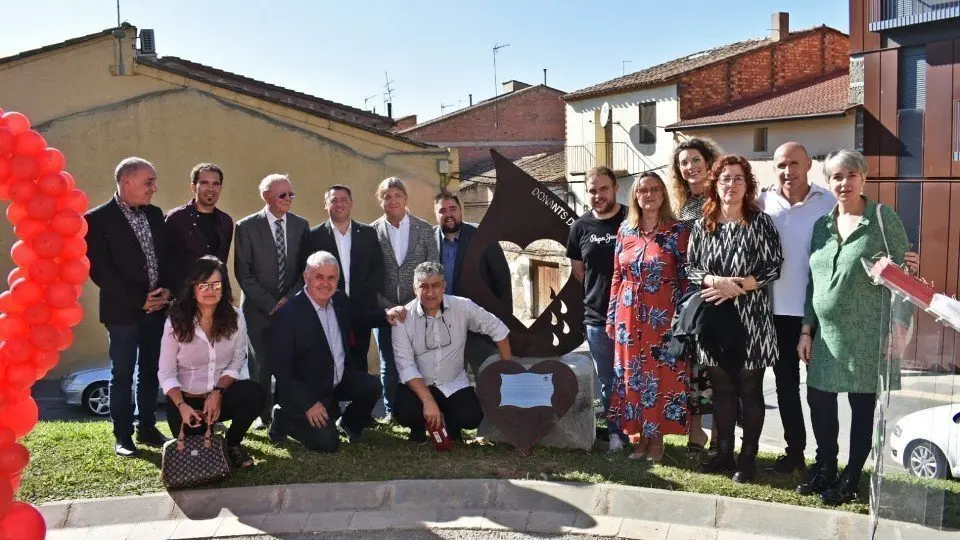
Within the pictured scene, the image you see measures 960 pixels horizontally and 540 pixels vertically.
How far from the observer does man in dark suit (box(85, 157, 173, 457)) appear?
6062 mm

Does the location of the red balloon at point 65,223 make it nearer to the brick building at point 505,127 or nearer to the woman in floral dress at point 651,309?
the woman in floral dress at point 651,309

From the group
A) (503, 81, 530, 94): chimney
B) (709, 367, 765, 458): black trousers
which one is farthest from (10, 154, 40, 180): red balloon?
(503, 81, 530, 94): chimney

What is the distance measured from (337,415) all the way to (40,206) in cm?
261

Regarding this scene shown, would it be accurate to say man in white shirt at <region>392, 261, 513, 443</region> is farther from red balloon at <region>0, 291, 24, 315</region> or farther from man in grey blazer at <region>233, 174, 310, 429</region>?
red balloon at <region>0, 291, 24, 315</region>

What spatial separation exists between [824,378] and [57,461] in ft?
15.9

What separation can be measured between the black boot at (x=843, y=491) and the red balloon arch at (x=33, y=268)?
4181 mm

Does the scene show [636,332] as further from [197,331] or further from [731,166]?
[197,331]

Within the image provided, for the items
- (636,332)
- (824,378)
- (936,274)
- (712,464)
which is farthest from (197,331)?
(936,274)

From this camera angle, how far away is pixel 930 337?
403 centimetres

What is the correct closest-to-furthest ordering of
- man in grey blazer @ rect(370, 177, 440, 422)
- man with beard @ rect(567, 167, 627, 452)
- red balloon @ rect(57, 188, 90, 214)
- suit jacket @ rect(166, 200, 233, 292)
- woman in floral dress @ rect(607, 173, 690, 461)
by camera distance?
red balloon @ rect(57, 188, 90, 214) → woman in floral dress @ rect(607, 173, 690, 461) → man with beard @ rect(567, 167, 627, 452) → suit jacket @ rect(166, 200, 233, 292) → man in grey blazer @ rect(370, 177, 440, 422)

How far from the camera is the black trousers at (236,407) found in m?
5.91

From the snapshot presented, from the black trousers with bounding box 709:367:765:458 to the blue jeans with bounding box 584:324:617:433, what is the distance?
93 centimetres

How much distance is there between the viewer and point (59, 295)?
4695mm

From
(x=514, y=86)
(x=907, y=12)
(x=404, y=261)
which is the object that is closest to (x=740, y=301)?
(x=404, y=261)
